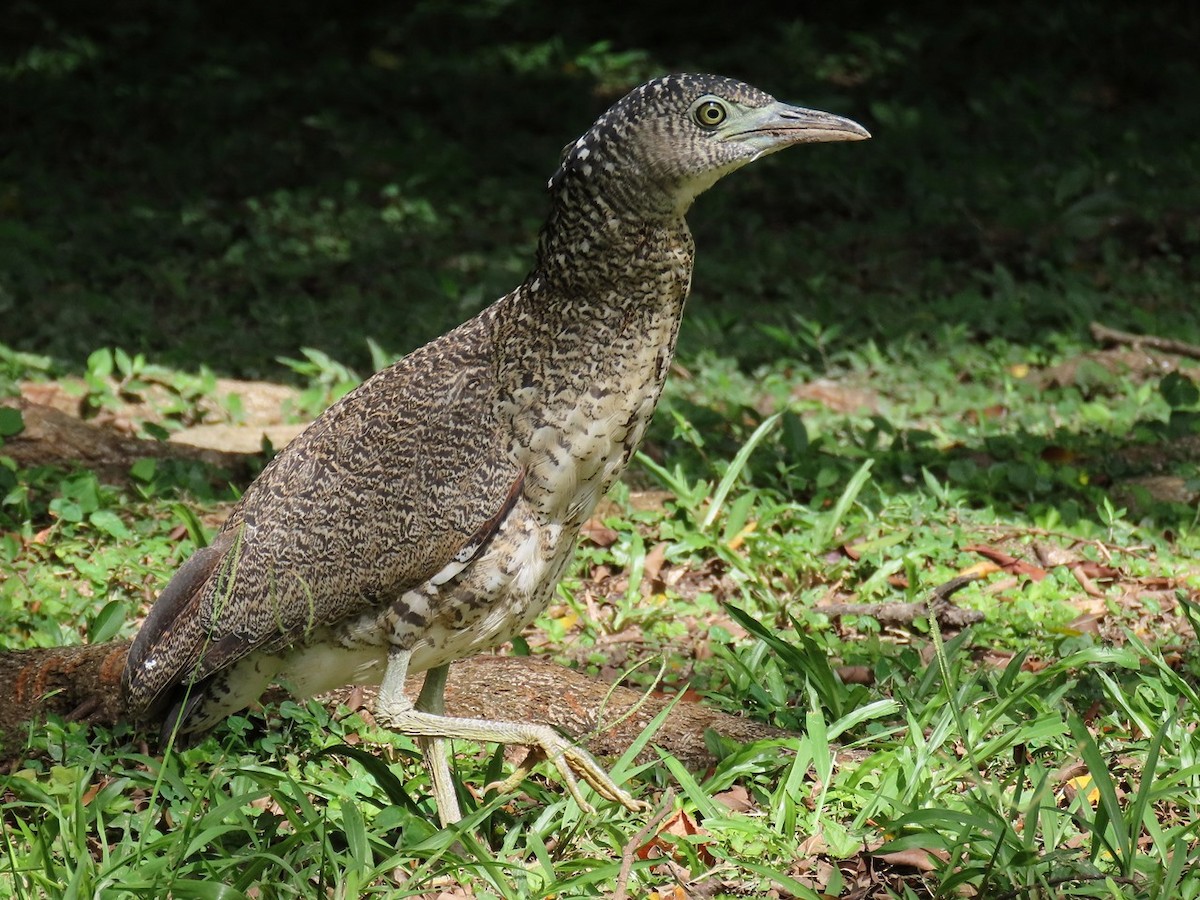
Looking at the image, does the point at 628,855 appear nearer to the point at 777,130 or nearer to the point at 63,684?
the point at 777,130

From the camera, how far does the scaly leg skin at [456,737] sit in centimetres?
400

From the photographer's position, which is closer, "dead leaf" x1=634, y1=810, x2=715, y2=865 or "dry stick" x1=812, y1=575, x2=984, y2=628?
"dead leaf" x1=634, y1=810, x2=715, y2=865

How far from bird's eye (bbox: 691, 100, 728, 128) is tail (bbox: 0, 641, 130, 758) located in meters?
2.39

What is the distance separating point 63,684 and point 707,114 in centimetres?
266

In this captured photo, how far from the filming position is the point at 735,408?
720 centimetres

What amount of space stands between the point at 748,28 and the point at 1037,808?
10.9 m

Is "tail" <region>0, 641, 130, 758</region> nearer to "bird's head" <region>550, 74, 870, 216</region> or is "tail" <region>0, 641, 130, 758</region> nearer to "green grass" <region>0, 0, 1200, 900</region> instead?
"green grass" <region>0, 0, 1200, 900</region>

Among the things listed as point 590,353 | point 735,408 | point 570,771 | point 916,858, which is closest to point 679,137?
point 590,353

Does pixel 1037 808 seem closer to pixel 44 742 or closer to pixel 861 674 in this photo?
pixel 861 674

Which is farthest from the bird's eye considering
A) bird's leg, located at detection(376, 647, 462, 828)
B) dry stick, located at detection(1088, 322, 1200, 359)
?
dry stick, located at detection(1088, 322, 1200, 359)

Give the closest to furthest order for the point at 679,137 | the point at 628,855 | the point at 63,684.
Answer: the point at 628,855, the point at 679,137, the point at 63,684

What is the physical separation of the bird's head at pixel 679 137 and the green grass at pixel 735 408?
4.57 feet

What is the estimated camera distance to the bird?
13.2 feet

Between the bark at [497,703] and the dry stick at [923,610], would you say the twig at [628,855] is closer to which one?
the bark at [497,703]
